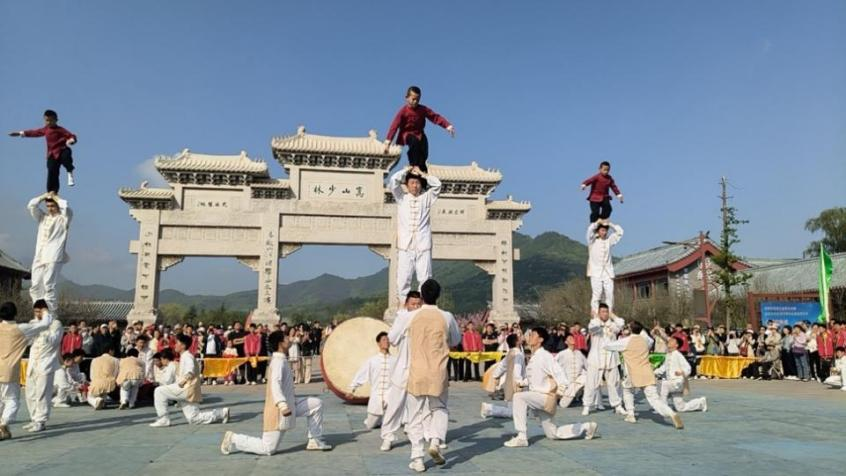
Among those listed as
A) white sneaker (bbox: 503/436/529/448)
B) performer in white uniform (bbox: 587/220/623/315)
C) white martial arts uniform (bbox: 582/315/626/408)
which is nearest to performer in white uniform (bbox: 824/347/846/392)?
performer in white uniform (bbox: 587/220/623/315)

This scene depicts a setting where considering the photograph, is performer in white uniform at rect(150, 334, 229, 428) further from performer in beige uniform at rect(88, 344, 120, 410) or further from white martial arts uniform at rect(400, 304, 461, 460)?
white martial arts uniform at rect(400, 304, 461, 460)

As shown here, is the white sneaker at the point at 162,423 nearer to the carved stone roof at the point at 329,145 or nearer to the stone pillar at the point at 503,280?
the carved stone roof at the point at 329,145

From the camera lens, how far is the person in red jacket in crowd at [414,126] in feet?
24.1

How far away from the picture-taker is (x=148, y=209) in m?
27.0

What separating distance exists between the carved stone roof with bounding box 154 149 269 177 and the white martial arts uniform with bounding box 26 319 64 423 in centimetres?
2141

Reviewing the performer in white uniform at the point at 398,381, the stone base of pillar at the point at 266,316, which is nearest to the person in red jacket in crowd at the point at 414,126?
the performer in white uniform at the point at 398,381

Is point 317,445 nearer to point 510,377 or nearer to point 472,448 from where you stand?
point 472,448

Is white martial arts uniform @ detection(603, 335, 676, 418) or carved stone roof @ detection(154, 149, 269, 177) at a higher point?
carved stone roof @ detection(154, 149, 269, 177)

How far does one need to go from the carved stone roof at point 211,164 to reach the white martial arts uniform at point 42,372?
21.4 m

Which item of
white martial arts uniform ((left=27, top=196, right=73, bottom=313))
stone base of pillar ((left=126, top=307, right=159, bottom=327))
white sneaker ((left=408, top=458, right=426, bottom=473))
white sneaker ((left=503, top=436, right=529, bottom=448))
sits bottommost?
white sneaker ((left=503, top=436, right=529, bottom=448))

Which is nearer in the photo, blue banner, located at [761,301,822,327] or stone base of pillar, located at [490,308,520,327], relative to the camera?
blue banner, located at [761,301,822,327]

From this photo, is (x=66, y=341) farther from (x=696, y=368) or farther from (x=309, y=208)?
(x=696, y=368)

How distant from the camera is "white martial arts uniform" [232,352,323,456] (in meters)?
5.24

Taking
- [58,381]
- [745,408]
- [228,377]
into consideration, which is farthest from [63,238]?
[745,408]
